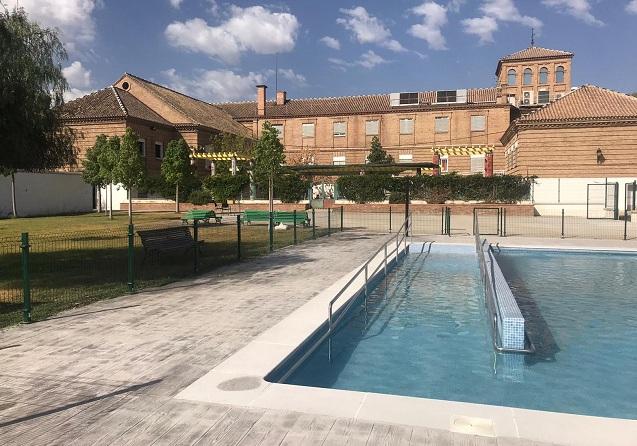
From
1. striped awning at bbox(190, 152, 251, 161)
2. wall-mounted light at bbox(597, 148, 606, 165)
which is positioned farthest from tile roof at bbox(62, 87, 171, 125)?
wall-mounted light at bbox(597, 148, 606, 165)

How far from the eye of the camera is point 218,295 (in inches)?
395

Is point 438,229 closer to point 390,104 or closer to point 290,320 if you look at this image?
point 290,320

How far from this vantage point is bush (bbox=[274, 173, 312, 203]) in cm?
4119

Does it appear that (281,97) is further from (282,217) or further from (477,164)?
(282,217)

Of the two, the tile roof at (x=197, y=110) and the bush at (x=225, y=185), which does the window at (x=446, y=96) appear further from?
the bush at (x=225, y=185)

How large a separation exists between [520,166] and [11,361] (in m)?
40.3

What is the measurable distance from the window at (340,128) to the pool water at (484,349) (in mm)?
48350

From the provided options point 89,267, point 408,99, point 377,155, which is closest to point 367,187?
point 377,155

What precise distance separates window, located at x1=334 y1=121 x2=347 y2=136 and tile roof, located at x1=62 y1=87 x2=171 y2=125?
745 inches

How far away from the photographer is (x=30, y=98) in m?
11.4

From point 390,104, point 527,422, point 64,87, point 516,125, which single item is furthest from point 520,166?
point 527,422

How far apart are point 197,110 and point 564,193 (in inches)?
1545

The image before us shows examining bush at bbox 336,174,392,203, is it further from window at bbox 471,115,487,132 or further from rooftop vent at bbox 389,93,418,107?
rooftop vent at bbox 389,93,418,107

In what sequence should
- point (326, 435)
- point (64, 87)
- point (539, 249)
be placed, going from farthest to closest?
point (539, 249), point (64, 87), point (326, 435)
